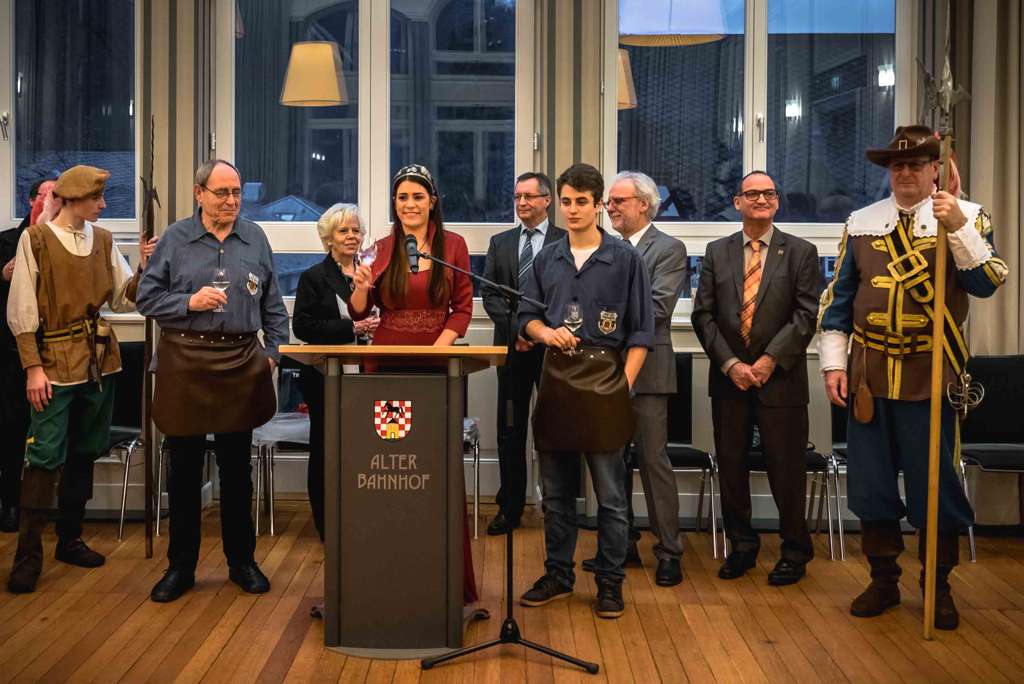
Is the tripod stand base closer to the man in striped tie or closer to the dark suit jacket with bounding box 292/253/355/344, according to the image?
the man in striped tie

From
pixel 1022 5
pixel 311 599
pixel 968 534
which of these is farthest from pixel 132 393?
pixel 1022 5

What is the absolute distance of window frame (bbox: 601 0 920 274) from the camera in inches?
222

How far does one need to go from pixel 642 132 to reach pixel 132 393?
324 centimetres

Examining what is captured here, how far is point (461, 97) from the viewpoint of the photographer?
231 inches

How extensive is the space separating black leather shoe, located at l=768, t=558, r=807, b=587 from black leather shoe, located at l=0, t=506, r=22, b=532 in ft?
12.4

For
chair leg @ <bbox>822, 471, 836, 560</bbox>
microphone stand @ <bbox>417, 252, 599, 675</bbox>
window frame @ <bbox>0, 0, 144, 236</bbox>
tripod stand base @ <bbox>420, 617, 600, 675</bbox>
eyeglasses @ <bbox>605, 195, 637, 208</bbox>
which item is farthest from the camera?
window frame @ <bbox>0, 0, 144, 236</bbox>

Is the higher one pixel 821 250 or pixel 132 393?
pixel 821 250

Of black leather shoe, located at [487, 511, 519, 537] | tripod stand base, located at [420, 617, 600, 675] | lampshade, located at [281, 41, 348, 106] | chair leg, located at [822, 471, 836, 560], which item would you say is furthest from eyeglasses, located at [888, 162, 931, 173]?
lampshade, located at [281, 41, 348, 106]

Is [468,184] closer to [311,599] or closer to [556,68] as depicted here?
[556,68]

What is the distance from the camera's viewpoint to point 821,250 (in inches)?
224

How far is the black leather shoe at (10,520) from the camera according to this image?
5059 mm

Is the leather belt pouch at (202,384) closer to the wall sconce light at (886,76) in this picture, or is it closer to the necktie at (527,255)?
the necktie at (527,255)

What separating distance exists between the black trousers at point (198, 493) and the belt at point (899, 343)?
259 centimetres

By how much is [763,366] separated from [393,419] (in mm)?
1812
